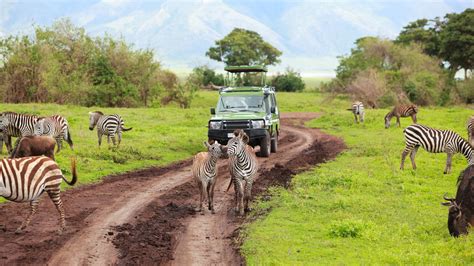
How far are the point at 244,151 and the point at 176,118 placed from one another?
79.7 feet

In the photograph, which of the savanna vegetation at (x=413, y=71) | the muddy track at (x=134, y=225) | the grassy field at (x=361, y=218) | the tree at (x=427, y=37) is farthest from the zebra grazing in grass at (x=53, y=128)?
the tree at (x=427, y=37)

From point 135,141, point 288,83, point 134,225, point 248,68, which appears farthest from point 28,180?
point 288,83

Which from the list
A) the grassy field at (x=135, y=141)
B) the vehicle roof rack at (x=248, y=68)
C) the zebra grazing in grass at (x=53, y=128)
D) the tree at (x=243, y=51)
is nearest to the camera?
the grassy field at (x=135, y=141)

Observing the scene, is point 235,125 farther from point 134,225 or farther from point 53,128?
point 134,225

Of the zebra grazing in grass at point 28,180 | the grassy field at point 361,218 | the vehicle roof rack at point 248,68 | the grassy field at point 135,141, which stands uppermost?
the vehicle roof rack at point 248,68

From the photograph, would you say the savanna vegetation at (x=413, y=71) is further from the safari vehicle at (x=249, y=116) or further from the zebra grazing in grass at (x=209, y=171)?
the zebra grazing in grass at (x=209, y=171)

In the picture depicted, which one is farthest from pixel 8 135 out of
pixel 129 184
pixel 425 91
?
pixel 425 91

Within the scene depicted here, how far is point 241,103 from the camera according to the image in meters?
23.8

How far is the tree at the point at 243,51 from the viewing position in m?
86.4

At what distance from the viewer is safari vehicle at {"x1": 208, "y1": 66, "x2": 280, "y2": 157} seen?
22.1m

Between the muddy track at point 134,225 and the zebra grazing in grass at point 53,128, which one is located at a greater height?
the zebra grazing in grass at point 53,128

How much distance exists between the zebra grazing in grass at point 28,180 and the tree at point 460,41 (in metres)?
50.3

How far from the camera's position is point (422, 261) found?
1012cm

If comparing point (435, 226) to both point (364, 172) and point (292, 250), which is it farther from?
point (364, 172)
